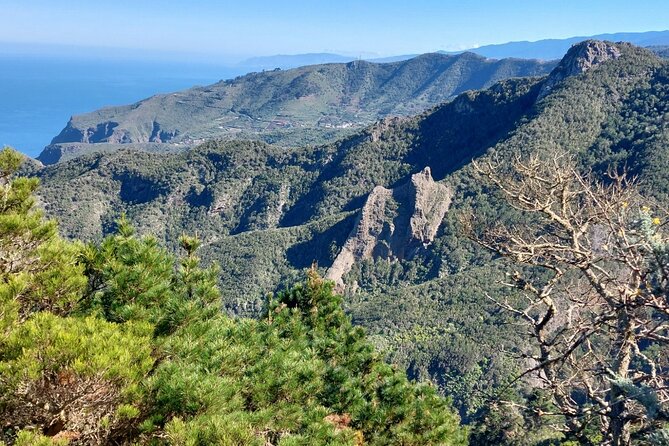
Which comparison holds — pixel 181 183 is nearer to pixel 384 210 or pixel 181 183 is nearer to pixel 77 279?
pixel 384 210

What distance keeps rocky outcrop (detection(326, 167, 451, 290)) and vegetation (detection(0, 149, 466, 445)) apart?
76.0m

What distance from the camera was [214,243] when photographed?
9819 cm

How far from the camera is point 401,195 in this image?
90.8 meters

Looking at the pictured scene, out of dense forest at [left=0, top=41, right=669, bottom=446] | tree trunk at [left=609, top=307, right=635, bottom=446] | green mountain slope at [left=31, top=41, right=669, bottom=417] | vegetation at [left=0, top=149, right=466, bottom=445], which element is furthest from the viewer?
green mountain slope at [left=31, top=41, right=669, bottom=417]

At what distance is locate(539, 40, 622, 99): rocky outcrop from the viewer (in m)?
105

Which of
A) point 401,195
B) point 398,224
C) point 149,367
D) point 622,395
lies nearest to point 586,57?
point 401,195

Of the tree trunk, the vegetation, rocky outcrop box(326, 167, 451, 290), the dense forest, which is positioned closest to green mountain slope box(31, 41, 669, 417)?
rocky outcrop box(326, 167, 451, 290)

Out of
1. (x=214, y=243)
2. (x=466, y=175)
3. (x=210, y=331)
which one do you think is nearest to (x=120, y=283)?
(x=210, y=331)

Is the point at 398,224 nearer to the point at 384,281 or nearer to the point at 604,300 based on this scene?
the point at 384,281

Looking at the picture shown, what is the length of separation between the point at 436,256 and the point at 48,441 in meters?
81.3

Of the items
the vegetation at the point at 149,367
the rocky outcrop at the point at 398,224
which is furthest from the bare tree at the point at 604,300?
the rocky outcrop at the point at 398,224

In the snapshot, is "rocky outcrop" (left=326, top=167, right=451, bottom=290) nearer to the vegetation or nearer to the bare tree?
the vegetation

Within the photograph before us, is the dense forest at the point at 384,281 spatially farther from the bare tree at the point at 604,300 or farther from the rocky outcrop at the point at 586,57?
the rocky outcrop at the point at 586,57

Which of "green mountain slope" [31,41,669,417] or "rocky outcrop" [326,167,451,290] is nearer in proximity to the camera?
"green mountain slope" [31,41,669,417]
